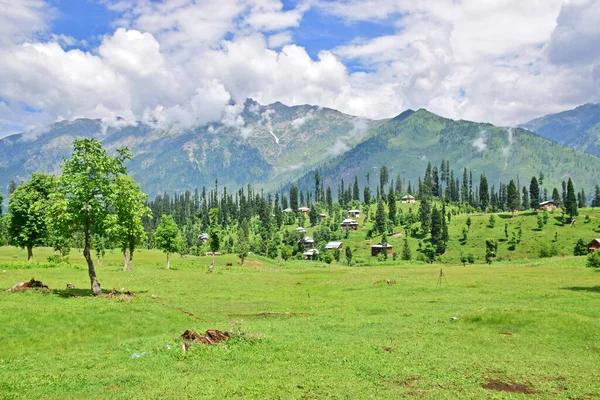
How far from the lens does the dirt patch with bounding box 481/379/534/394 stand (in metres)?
20.4

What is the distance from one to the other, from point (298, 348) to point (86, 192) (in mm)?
27355

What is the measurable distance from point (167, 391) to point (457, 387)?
44.7 ft

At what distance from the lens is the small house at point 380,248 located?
630 ft

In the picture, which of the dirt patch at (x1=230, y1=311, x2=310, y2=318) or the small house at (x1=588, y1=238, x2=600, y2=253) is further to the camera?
the small house at (x1=588, y1=238, x2=600, y2=253)

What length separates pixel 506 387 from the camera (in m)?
20.8

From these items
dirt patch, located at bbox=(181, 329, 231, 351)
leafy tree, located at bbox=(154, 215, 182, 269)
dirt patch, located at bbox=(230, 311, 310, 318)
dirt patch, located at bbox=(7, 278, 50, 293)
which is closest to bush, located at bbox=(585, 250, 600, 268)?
dirt patch, located at bbox=(230, 311, 310, 318)

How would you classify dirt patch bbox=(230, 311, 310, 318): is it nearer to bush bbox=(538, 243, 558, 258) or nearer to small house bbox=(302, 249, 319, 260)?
bush bbox=(538, 243, 558, 258)

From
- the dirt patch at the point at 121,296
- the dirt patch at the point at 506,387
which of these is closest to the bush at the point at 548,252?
the dirt patch at the point at 121,296

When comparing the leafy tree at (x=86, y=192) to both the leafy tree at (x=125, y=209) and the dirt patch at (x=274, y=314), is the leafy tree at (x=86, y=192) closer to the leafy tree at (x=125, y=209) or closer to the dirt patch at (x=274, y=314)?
the leafy tree at (x=125, y=209)

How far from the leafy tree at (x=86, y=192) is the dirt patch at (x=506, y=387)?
3601cm

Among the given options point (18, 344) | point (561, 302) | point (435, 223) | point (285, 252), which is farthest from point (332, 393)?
point (435, 223)

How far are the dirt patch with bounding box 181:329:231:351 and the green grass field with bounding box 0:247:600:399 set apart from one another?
61 centimetres

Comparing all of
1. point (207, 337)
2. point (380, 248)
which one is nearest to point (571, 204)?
point (380, 248)

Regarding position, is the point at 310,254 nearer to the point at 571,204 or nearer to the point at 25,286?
the point at 571,204
